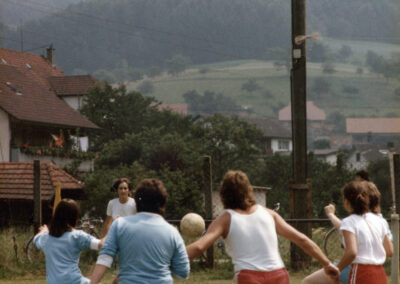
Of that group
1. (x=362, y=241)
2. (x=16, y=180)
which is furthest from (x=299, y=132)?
(x=16, y=180)

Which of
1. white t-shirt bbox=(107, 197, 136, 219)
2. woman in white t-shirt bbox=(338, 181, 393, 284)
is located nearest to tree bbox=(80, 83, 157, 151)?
white t-shirt bbox=(107, 197, 136, 219)

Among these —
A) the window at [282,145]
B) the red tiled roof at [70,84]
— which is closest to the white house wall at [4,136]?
the red tiled roof at [70,84]

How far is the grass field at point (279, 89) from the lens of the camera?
170 metres

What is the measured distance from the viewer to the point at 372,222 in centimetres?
658

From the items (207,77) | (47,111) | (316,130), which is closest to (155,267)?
(47,111)

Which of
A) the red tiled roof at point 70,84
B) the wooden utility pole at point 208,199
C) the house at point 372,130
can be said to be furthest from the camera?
the house at point 372,130

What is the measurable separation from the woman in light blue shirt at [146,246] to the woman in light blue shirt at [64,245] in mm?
1172

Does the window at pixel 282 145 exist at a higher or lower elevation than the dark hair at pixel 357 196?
higher

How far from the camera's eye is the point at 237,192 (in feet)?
18.9

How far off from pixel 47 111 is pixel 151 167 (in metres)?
10.2

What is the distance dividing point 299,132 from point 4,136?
119 ft

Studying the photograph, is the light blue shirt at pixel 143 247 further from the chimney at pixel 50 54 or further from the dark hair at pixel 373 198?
the chimney at pixel 50 54

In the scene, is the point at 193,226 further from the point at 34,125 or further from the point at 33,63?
the point at 33,63

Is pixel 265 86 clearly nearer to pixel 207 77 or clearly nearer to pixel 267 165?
pixel 207 77
